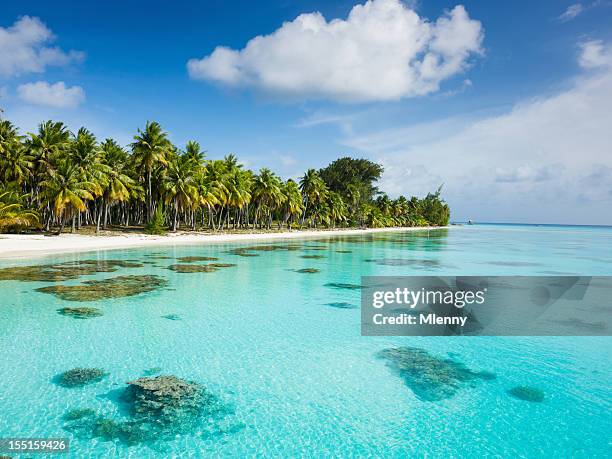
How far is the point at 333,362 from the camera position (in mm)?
7957

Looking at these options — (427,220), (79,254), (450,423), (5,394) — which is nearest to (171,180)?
(79,254)

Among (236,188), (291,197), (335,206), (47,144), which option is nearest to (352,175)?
(335,206)

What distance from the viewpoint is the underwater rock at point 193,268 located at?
64.2 ft

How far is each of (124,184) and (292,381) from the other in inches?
1666

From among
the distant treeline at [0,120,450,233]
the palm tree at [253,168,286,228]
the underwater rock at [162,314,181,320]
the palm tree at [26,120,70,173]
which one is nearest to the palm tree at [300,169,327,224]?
the distant treeline at [0,120,450,233]

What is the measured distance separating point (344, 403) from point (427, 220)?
133647mm

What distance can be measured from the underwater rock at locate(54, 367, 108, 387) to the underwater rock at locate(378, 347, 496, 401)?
5734 millimetres

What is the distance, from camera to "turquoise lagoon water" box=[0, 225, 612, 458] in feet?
16.8

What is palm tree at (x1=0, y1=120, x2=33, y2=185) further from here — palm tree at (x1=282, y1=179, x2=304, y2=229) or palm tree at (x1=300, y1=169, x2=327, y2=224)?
palm tree at (x1=300, y1=169, x2=327, y2=224)

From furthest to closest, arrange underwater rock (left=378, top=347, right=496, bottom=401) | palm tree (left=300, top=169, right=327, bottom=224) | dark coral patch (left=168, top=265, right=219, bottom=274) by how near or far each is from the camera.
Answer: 1. palm tree (left=300, top=169, right=327, bottom=224)
2. dark coral patch (left=168, top=265, right=219, bottom=274)
3. underwater rock (left=378, top=347, right=496, bottom=401)

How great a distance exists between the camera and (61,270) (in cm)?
1828

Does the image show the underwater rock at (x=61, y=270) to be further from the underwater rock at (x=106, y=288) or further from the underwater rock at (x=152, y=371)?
the underwater rock at (x=152, y=371)

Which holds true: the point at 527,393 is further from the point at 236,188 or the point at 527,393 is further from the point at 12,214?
the point at 236,188

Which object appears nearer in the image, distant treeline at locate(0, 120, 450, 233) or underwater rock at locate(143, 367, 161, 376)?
underwater rock at locate(143, 367, 161, 376)
